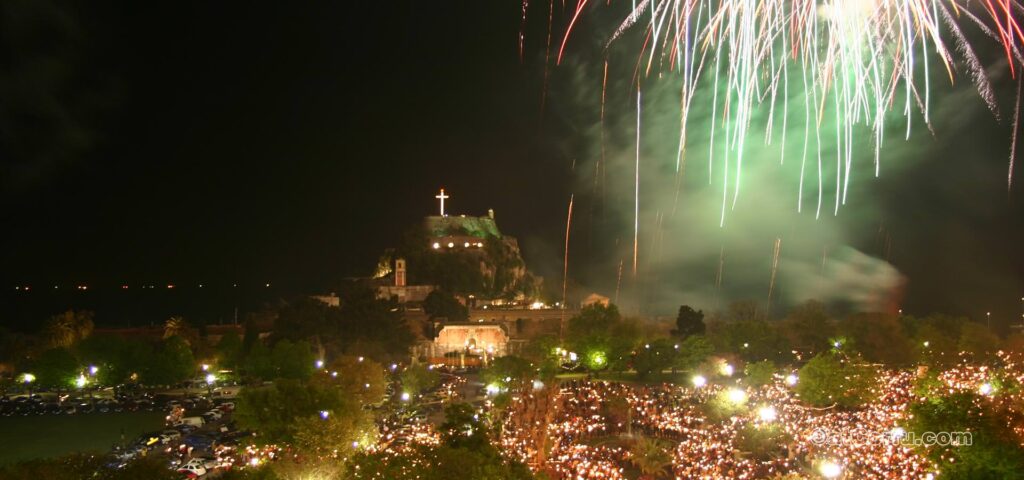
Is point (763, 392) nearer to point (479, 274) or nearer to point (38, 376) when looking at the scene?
point (38, 376)

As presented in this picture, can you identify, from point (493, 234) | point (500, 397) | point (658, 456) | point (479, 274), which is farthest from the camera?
point (493, 234)

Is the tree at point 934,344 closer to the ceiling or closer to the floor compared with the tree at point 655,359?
closer to the ceiling

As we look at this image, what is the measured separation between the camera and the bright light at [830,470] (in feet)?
42.9

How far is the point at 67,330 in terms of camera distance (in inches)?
1378

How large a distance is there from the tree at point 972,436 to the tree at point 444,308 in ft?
99.7

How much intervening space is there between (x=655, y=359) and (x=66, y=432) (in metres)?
19.7

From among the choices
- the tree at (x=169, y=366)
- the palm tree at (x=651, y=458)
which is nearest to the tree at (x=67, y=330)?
the tree at (x=169, y=366)

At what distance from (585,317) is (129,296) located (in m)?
72.3

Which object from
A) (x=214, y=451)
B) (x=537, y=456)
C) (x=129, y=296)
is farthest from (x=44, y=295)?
(x=537, y=456)

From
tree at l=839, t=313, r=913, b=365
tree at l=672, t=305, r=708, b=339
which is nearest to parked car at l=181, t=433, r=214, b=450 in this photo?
tree at l=672, t=305, r=708, b=339

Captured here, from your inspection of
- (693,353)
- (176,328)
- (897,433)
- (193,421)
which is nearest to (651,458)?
(897,433)

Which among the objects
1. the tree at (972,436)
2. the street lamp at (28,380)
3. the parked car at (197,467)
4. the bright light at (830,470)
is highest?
the tree at (972,436)

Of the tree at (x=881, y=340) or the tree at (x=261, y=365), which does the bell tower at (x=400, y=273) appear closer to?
the tree at (x=261, y=365)

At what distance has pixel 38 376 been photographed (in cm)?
2725
